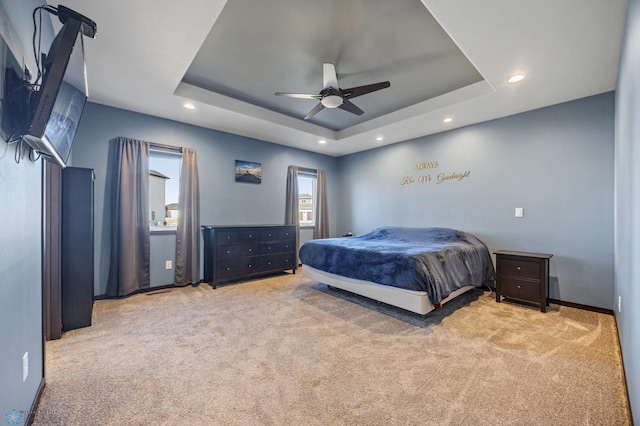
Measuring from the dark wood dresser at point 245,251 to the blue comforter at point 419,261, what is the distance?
878mm

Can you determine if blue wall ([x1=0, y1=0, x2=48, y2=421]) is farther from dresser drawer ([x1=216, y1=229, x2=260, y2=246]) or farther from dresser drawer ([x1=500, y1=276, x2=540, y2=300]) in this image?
dresser drawer ([x1=500, y1=276, x2=540, y2=300])

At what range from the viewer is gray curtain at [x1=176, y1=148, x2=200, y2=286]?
4.18 meters

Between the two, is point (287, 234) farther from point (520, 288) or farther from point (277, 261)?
point (520, 288)

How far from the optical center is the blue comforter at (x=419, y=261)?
2.82 metres

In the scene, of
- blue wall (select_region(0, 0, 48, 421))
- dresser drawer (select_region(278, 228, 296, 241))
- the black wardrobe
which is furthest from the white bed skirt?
blue wall (select_region(0, 0, 48, 421))

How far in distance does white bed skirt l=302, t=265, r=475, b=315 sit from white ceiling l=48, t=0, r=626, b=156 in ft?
7.97

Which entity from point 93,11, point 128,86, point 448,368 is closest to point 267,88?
point 128,86

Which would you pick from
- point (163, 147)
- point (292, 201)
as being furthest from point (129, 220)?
point (292, 201)

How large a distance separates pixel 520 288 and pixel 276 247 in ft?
12.1

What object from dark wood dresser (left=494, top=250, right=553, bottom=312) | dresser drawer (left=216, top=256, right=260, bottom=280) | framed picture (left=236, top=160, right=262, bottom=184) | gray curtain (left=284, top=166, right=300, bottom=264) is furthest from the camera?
gray curtain (left=284, top=166, right=300, bottom=264)

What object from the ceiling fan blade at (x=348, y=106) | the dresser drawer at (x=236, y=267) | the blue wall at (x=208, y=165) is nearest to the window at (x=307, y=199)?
the blue wall at (x=208, y=165)

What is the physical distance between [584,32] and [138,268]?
5.51 metres

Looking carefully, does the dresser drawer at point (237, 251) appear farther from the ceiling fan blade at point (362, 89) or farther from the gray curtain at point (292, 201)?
the ceiling fan blade at point (362, 89)

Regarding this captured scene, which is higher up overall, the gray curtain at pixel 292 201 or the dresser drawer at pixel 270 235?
the gray curtain at pixel 292 201
